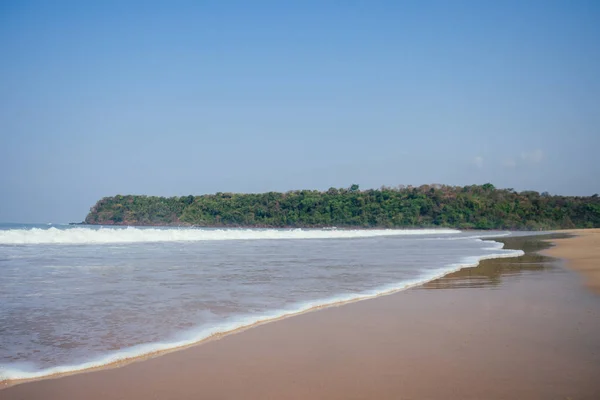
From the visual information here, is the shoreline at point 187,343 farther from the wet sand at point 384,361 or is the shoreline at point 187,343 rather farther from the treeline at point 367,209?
the treeline at point 367,209

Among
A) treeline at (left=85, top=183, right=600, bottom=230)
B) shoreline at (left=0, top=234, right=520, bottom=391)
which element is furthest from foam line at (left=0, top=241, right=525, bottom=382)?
treeline at (left=85, top=183, right=600, bottom=230)

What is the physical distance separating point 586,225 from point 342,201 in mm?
31235

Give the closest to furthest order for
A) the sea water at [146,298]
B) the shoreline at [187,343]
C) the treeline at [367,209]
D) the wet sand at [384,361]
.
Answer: the wet sand at [384,361]
the shoreline at [187,343]
the sea water at [146,298]
the treeline at [367,209]

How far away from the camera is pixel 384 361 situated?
3754 mm

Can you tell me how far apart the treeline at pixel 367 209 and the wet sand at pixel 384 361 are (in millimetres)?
57098

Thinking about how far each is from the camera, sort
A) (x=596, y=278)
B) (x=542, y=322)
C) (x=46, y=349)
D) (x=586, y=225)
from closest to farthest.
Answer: (x=46, y=349) → (x=542, y=322) → (x=596, y=278) → (x=586, y=225)

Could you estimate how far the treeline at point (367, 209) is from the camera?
61.5 metres

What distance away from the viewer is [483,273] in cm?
953

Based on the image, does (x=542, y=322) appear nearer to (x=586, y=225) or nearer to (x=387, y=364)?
(x=387, y=364)

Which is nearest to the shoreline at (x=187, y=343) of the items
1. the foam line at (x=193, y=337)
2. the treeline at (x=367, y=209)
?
the foam line at (x=193, y=337)

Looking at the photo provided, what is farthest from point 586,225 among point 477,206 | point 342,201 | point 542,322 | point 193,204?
point 542,322

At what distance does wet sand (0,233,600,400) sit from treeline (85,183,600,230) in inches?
2248

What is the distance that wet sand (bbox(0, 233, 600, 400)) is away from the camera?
10.3 ft

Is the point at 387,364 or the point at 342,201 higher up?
the point at 342,201
